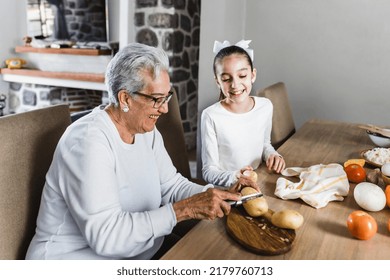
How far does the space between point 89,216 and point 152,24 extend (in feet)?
8.71

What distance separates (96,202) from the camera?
944mm

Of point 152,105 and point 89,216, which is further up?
point 152,105

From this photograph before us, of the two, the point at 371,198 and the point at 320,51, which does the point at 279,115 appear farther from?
the point at 320,51

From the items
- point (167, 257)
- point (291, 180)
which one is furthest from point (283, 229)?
point (291, 180)

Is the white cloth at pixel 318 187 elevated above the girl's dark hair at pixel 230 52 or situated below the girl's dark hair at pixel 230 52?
below

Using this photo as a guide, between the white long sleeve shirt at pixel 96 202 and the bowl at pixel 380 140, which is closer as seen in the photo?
the white long sleeve shirt at pixel 96 202

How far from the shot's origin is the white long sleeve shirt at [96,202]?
0.95 meters

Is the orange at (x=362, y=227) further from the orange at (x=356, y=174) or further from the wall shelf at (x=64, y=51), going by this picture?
the wall shelf at (x=64, y=51)

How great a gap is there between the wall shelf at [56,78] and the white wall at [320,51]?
4.48 ft

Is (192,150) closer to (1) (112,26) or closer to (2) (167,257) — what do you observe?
(1) (112,26)

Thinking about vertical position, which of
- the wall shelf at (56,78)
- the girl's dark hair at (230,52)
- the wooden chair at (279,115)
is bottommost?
the wall shelf at (56,78)

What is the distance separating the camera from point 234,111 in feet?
5.49

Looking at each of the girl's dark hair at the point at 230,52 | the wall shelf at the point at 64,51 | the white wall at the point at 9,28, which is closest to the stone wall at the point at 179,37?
the wall shelf at the point at 64,51

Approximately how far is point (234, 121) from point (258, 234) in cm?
81
